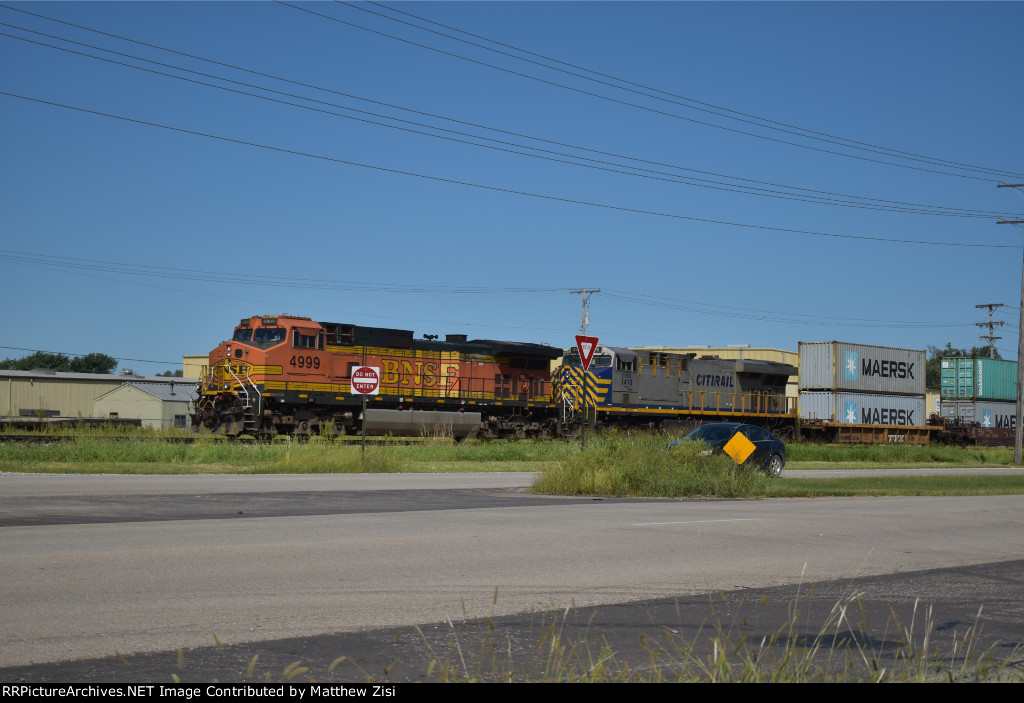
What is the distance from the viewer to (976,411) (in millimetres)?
61219

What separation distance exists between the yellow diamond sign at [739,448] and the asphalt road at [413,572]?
12.5ft

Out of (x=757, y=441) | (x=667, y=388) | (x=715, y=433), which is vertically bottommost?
(x=757, y=441)

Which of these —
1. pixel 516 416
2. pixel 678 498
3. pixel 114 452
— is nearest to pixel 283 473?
pixel 114 452

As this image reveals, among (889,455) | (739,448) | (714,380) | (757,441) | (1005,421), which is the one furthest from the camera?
(1005,421)

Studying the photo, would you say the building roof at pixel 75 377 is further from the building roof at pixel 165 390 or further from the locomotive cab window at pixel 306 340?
the locomotive cab window at pixel 306 340

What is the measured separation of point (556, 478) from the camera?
19578 mm

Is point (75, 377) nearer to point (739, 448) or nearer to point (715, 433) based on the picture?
point (715, 433)

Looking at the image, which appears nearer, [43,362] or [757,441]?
[757,441]

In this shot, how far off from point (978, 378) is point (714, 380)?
2323 centimetres

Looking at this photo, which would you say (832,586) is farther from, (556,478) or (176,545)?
(556,478)

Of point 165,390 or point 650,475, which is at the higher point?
point 165,390

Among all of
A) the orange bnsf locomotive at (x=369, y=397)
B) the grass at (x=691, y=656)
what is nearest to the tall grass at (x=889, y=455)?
the orange bnsf locomotive at (x=369, y=397)

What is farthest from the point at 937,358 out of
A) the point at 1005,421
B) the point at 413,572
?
the point at 413,572

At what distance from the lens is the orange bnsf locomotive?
35562 mm
